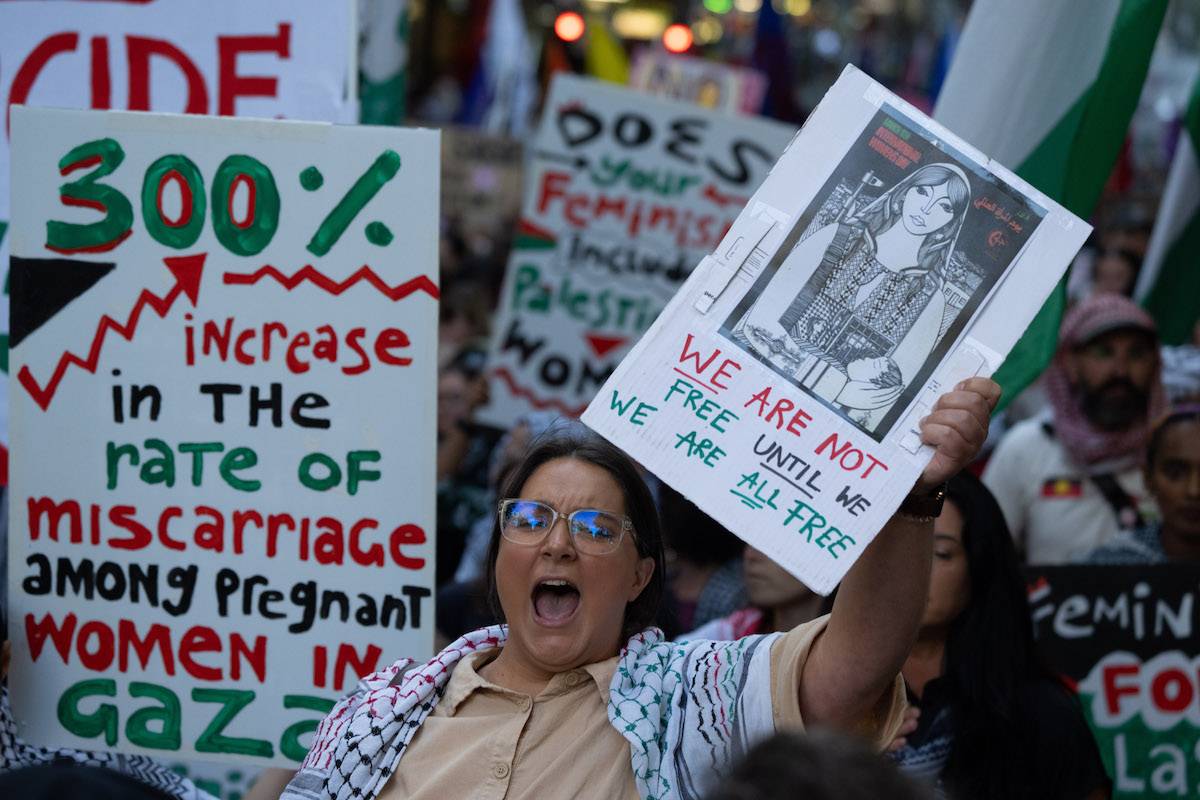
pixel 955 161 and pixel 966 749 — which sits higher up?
pixel 955 161

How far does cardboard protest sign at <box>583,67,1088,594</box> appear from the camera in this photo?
2371 mm

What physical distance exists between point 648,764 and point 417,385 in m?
1.18

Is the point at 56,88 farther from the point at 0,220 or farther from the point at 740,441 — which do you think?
the point at 740,441

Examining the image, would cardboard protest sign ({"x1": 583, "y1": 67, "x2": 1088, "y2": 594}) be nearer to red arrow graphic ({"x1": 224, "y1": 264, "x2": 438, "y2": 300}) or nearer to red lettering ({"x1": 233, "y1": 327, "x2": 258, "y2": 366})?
red arrow graphic ({"x1": 224, "y1": 264, "x2": 438, "y2": 300})

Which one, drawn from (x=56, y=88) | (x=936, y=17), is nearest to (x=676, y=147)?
(x=56, y=88)

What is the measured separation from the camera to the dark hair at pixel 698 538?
15.5 ft

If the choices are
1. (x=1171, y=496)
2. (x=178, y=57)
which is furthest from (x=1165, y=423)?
(x=178, y=57)

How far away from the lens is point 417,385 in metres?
3.41

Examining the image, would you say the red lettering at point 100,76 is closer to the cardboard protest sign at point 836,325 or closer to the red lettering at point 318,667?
the red lettering at point 318,667

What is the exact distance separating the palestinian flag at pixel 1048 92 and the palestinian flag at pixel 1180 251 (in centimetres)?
204

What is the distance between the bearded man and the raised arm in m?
2.98

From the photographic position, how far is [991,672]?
3326 mm

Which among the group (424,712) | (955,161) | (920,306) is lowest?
(424,712)

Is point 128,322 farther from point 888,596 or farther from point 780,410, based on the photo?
point 888,596
